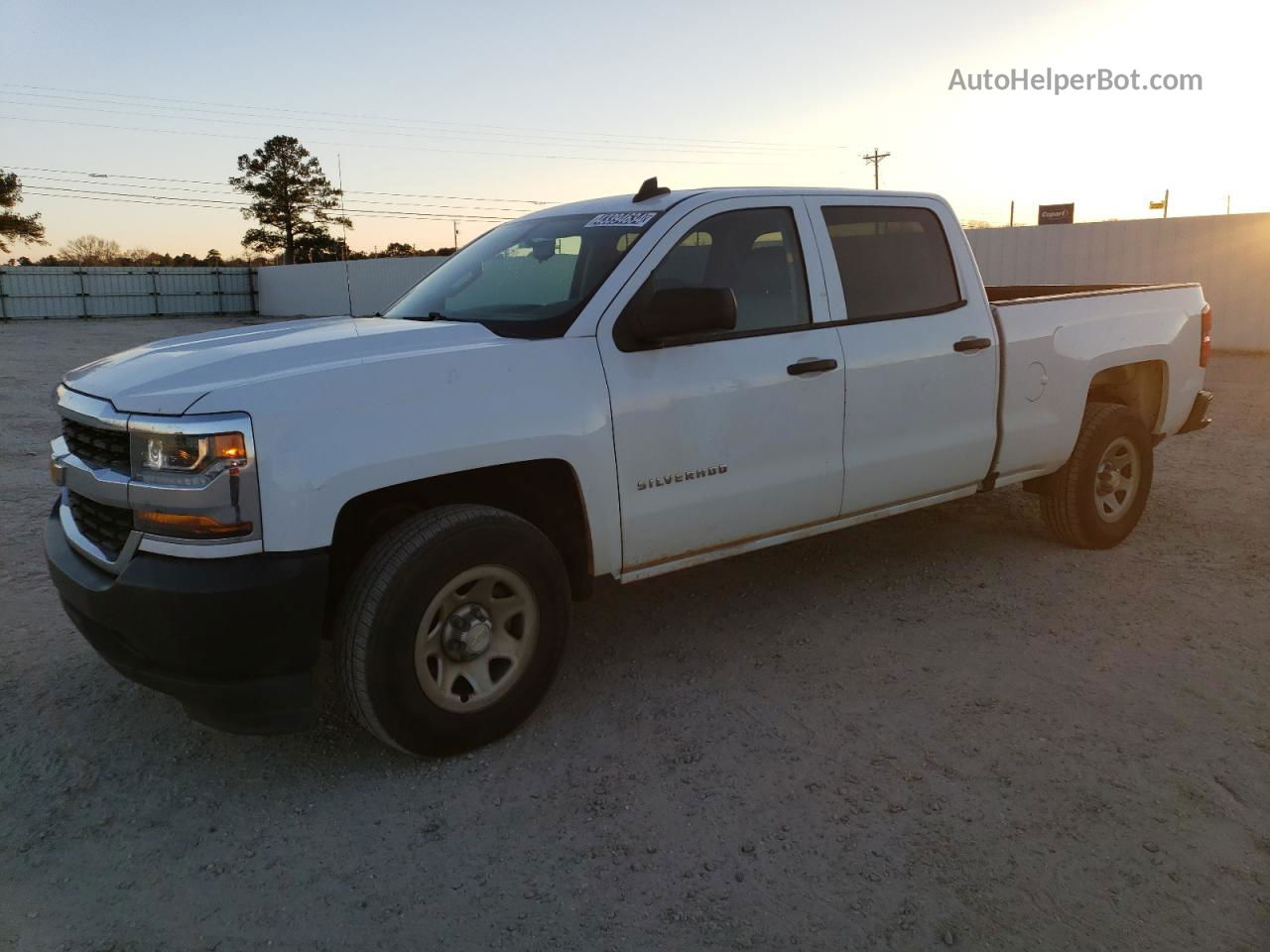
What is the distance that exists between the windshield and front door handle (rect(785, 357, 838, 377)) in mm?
839

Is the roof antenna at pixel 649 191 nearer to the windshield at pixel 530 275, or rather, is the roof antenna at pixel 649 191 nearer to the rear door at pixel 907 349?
the windshield at pixel 530 275

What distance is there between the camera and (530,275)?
416cm

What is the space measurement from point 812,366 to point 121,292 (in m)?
46.3

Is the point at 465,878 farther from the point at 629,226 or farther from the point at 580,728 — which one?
the point at 629,226

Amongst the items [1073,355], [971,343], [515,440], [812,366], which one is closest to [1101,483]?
[1073,355]

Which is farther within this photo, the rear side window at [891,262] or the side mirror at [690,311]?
the rear side window at [891,262]

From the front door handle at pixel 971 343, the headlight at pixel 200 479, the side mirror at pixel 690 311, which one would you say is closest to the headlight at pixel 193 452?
the headlight at pixel 200 479

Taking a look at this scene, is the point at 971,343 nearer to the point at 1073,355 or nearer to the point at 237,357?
the point at 1073,355

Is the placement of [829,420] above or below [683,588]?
above

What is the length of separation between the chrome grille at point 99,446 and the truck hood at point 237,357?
0.39ft

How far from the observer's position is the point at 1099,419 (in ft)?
17.9

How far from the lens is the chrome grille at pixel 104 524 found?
10.3 feet

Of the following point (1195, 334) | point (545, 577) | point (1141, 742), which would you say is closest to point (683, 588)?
point (545, 577)

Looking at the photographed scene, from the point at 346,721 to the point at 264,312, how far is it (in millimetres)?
45625
